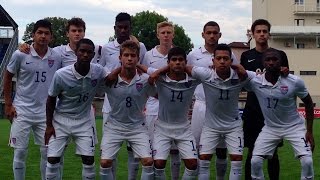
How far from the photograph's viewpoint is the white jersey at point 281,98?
22.9 ft

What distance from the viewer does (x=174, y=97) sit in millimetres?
7219

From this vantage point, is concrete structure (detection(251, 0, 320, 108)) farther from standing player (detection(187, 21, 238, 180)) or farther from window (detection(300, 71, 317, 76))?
standing player (detection(187, 21, 238, 180))

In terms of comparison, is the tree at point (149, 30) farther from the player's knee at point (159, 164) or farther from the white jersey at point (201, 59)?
the player's knee at point (159, 164)

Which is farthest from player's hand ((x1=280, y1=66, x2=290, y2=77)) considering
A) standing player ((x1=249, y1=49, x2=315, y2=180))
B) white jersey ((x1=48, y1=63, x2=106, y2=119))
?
white jersey ((x1=48, y1=63, x2=106, y2=119))

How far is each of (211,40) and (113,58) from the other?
142cm

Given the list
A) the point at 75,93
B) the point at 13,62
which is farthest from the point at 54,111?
the point at 13,62

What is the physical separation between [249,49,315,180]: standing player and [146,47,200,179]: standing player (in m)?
0.82

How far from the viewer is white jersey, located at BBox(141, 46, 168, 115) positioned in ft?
26.1

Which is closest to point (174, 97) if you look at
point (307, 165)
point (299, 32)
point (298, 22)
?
point (307, 165)

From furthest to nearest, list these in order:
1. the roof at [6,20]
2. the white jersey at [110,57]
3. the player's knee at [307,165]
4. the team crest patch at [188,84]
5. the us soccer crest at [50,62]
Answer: the roof at [6,20] → the white jersey at [110,57] → the us soccer crest at [50,62] → the team crest patch at [188,84] → the player's knee at [307,165]

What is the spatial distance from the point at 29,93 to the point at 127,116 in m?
1.41

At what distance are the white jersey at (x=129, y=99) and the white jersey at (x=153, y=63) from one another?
70 cm

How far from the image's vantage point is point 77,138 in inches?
279

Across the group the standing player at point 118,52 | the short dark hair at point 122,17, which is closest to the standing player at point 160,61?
the standing player at point 118,52
